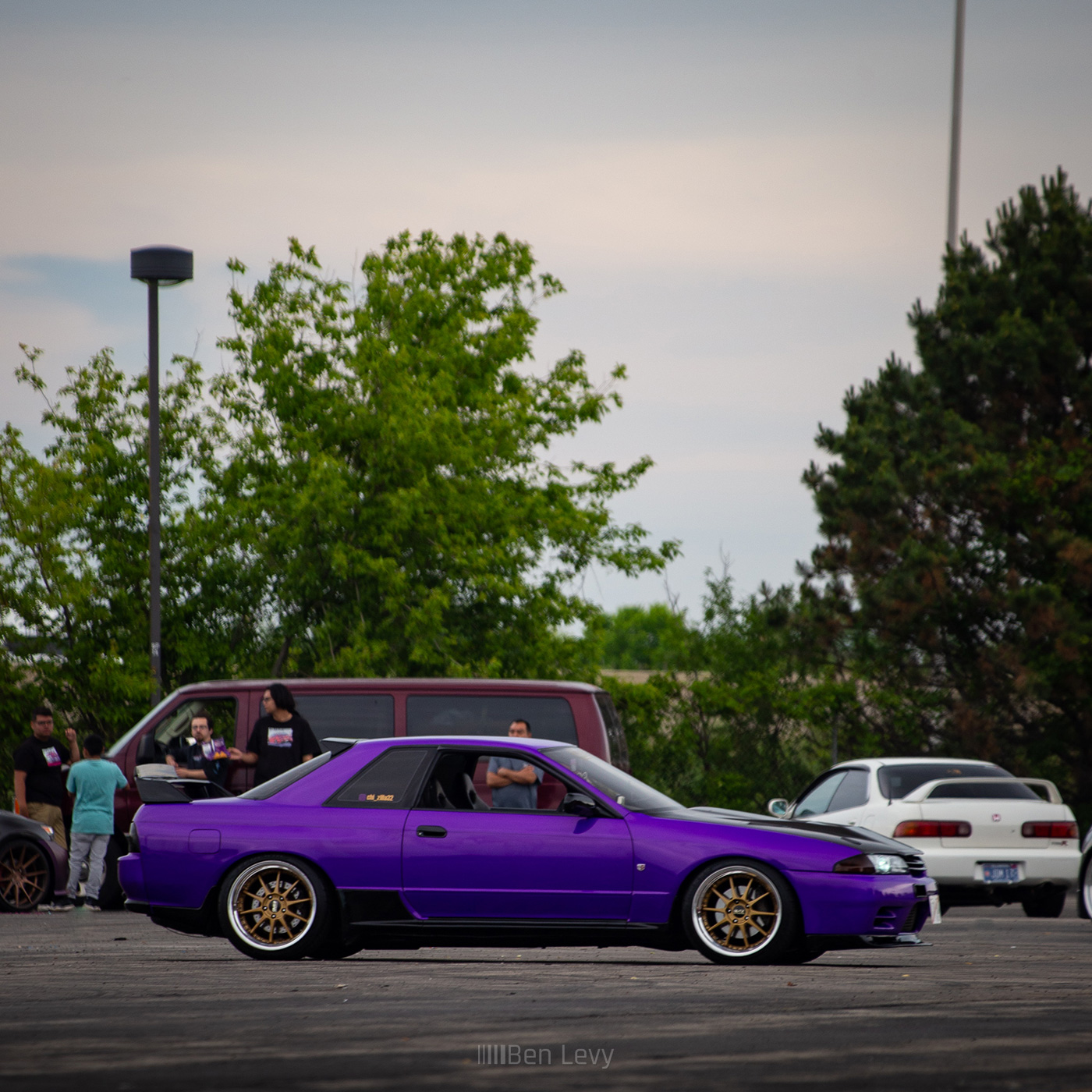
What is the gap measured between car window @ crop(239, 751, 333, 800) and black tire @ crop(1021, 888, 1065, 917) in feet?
24.1

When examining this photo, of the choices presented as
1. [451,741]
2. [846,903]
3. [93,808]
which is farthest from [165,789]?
[93,808]

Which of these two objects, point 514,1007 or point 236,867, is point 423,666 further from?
point 514,1007

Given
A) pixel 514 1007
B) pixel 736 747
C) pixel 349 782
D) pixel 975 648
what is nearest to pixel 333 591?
pixel 736 747

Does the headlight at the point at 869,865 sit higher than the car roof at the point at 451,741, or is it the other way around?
the car roof at the point at 451,741

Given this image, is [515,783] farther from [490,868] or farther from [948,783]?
[948,783]

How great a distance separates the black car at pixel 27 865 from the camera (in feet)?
53.2

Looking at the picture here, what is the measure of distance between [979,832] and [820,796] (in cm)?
199

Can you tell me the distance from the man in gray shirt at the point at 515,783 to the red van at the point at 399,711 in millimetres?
3825

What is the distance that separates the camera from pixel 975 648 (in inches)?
1041

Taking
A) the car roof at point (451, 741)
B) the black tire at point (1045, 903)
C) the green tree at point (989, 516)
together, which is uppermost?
the green tree at point (989, 516)

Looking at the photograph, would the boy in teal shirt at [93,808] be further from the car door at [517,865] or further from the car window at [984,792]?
the car window at [984,792]

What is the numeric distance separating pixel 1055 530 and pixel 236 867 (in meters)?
17.2

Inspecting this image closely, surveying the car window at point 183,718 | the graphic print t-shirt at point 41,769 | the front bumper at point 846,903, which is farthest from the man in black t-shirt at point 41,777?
the front bumper at point 846,903

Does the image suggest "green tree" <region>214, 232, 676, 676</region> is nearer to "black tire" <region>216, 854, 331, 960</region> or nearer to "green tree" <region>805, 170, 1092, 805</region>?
"green tree" <region>805, 170, 1092, 805</region>
